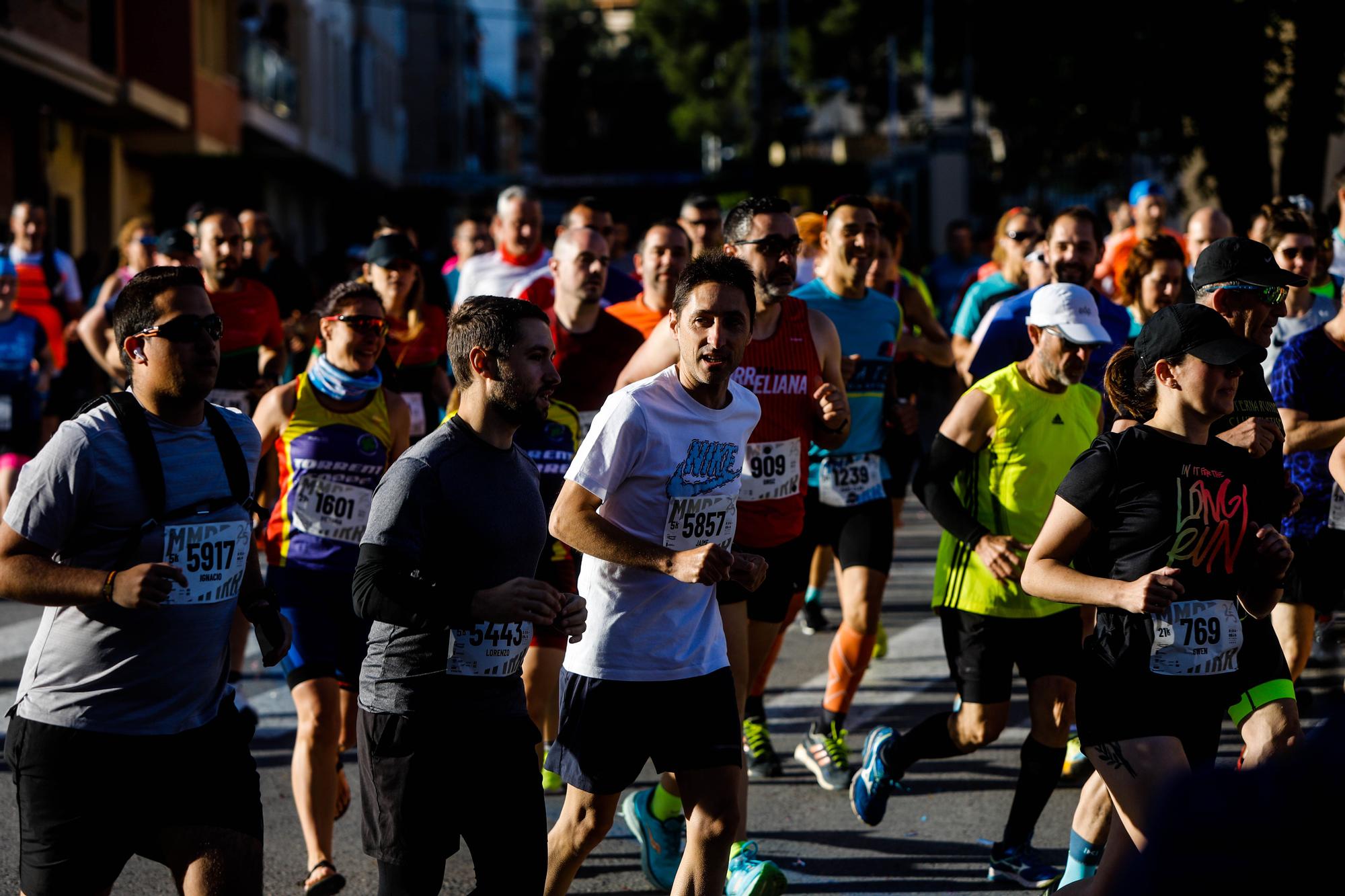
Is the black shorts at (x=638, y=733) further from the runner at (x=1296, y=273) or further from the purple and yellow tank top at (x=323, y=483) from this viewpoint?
the runner at (x=1296, y=273)

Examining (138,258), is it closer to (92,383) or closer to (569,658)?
(92,383)

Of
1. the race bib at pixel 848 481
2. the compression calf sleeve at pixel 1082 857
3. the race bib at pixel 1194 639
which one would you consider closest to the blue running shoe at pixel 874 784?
the compression calf sleeve at pixel 1082 857

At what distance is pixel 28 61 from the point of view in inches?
725

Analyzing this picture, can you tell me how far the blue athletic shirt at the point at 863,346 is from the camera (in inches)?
263

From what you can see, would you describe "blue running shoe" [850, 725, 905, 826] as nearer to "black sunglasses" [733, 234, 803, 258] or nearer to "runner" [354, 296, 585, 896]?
"black sunglasses" [733, 234, 803, 258]

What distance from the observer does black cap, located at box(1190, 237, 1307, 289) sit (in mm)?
5016

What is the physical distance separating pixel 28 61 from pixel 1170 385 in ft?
56.2

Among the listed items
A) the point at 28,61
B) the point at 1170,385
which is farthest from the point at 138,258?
the point at 28,61

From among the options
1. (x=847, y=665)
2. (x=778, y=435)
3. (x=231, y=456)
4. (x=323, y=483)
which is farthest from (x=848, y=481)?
(x=231, y=456)

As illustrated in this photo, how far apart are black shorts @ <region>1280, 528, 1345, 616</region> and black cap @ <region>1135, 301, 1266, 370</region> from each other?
7.12 feet

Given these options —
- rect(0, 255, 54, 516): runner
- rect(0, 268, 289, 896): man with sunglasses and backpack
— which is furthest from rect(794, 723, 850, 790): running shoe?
rect(0, 255, 54, 516): runner

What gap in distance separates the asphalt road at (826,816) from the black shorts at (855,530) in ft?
2.55

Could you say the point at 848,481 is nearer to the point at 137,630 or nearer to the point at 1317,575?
the point at 1317,575

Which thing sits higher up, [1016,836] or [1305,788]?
[1305,788]
